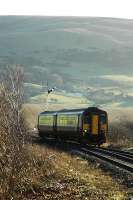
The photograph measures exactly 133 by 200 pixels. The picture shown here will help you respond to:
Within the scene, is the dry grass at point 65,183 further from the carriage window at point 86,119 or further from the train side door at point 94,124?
the train side door at point 94,124

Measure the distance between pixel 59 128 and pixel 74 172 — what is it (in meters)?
27.8

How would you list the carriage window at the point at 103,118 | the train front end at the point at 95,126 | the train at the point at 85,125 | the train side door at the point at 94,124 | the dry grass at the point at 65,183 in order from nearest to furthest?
the dry grass at the point at 65,183 → the train at the point at 85,125 → the train front end at the point at 95,126 → the train side door at the point at 94,124 → the carriage window at the point at 103,118

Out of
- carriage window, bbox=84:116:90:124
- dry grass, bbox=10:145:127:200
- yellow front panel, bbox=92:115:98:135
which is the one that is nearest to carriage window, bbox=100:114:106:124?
yellow front panel, bbox=92:115:98:135

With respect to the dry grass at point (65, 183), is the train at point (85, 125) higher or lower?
higher

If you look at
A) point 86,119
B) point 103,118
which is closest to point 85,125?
point 86,119

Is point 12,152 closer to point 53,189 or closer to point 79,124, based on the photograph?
point 53,189

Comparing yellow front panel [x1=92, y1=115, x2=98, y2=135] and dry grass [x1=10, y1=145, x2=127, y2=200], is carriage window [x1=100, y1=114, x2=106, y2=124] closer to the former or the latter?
yellow front panel [x1=92, y1=115, x2=98, y2=135]

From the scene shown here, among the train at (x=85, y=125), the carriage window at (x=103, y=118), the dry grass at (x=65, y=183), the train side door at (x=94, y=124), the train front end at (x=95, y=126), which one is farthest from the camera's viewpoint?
the carriage window at (x=103, y=118)

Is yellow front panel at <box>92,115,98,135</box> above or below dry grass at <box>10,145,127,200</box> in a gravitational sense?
above

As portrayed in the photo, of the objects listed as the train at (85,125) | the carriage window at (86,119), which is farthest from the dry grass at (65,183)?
the carriage window at (86,119)

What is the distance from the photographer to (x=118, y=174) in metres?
22.8

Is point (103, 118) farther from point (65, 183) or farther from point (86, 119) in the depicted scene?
point (65, 183)

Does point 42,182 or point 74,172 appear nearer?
Result: point 42,182

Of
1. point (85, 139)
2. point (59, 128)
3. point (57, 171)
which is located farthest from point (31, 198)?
point (59, 128)
